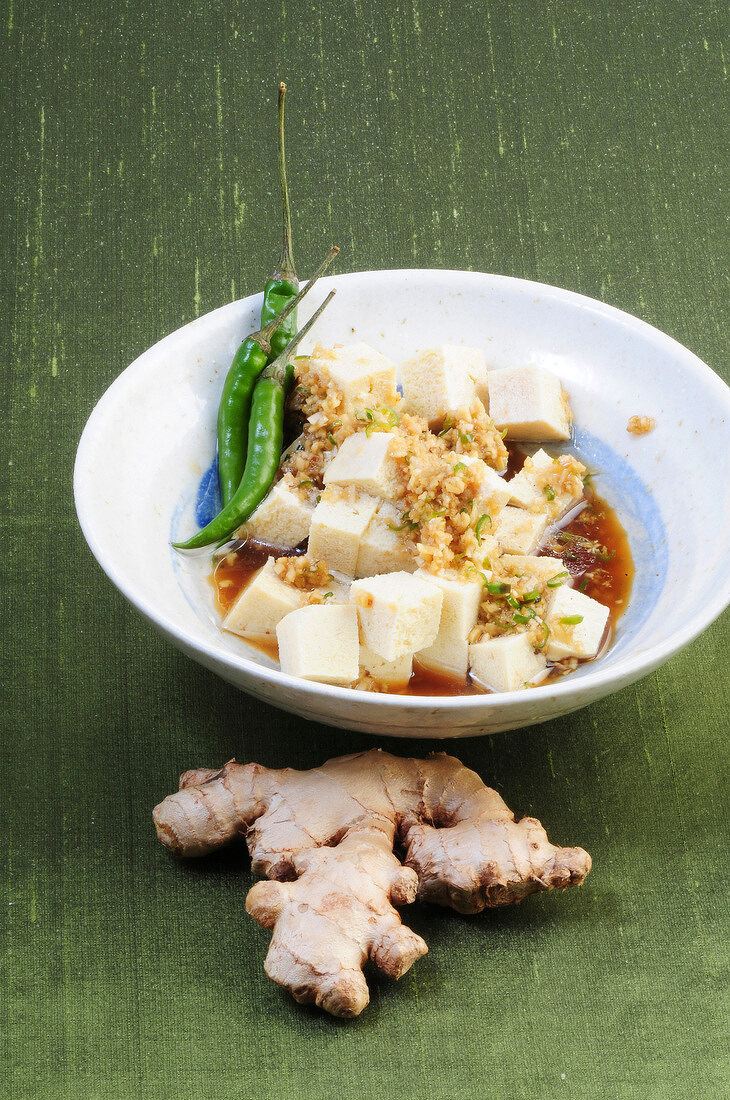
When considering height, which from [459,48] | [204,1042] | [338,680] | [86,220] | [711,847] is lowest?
[204,1042]

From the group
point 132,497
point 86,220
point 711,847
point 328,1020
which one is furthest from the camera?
point 86,220

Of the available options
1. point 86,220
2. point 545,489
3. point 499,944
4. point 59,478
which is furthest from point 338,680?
point 86,220

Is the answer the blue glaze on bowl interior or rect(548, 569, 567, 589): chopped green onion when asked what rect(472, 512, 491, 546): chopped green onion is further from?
the blue glaze on bowl interior

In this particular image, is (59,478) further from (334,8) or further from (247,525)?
(334,8)

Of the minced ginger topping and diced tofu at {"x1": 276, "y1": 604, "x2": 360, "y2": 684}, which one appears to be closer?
diced tofu at {"x1": 276, "y1": 604, "x2": 360, "y2": 684}

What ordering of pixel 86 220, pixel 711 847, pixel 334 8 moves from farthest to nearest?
pixel 334 8, pixel 86 220, pixel 711 847

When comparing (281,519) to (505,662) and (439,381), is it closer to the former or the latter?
(439,381)

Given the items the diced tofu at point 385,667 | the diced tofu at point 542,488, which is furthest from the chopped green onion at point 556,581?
the diced tofu at point 385,667

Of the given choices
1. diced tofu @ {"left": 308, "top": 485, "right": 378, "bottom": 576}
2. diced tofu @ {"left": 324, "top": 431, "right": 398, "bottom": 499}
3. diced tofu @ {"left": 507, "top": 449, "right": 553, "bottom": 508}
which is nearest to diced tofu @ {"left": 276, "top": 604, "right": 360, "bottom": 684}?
diced tofu @ {"left": 308, "top": 485, "right": 378, "bottom": 576}
